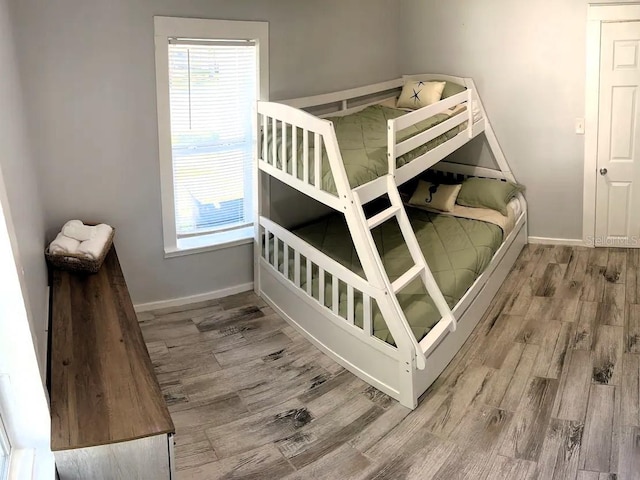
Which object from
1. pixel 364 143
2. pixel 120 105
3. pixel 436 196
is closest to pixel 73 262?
pixel 120 105

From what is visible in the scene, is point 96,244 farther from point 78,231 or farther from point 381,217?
point 381,217

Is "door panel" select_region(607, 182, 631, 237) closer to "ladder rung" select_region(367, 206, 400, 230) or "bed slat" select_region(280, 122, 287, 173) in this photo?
"ladder rung" select_region(367, 206, 400, 230)

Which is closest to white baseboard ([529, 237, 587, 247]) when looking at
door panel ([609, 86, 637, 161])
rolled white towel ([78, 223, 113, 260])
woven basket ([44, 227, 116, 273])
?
door panel ([609, 86, 637, 161])

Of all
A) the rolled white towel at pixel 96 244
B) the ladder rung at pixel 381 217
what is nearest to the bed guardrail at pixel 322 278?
the ladder rung at pixel 381 217

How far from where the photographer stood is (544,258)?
5051mm

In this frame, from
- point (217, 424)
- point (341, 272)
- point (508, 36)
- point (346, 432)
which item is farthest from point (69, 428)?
point (508, 36)

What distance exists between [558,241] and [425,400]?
2.66 meters

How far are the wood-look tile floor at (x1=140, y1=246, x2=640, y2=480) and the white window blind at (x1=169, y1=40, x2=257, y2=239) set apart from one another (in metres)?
0.65

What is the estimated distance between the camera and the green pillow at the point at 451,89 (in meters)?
5.06

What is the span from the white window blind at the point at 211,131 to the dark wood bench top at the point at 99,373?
3.99 ft

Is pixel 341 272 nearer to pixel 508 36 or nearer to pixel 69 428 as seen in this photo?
pixel 69 428

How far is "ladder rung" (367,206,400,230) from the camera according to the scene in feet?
10.6

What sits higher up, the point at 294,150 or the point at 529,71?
the point at 529,71

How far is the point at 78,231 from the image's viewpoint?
3.44 metres
